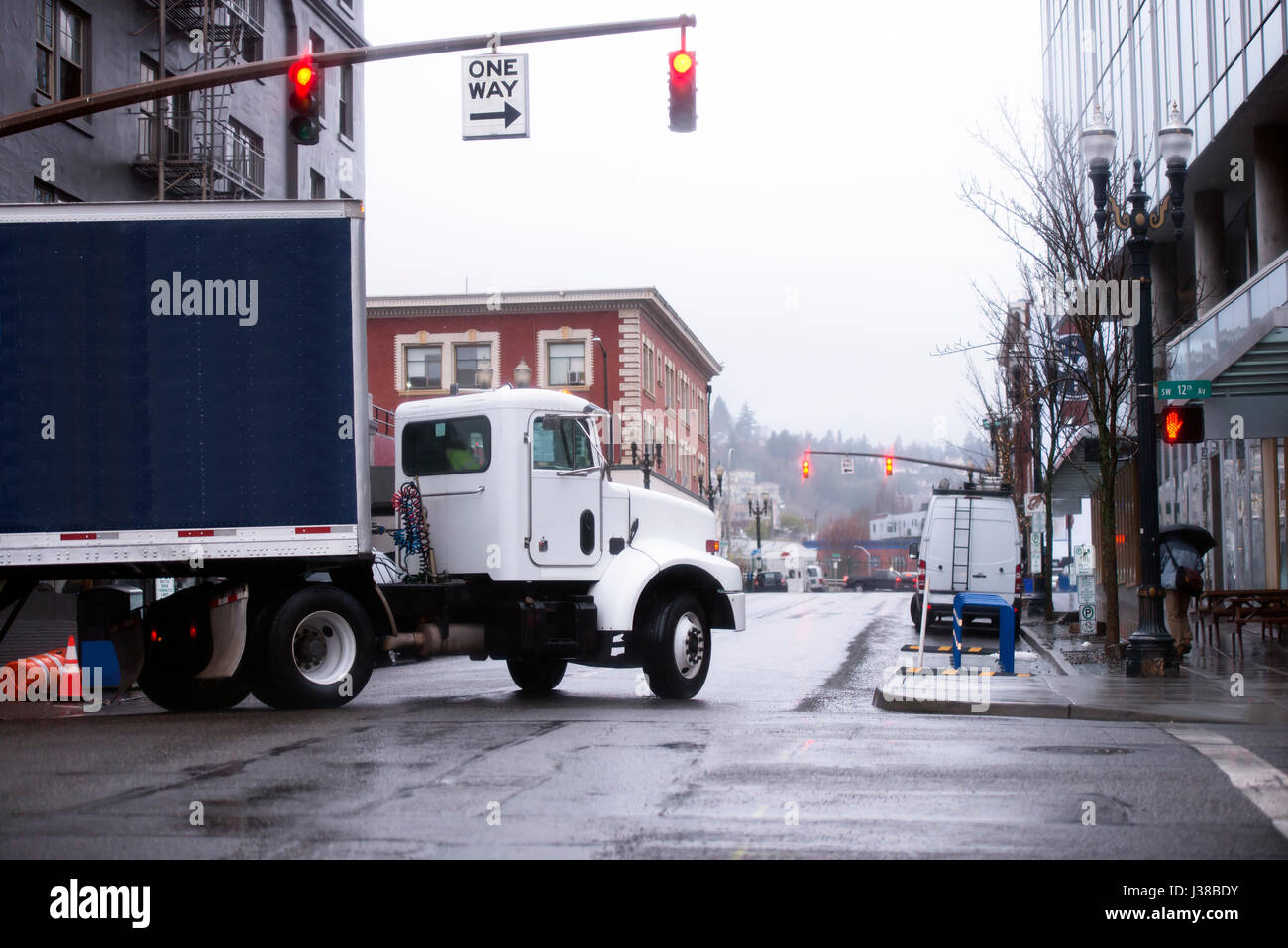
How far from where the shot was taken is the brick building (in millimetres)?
58219

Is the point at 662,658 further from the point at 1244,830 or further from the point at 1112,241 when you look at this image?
the point at 1112,241

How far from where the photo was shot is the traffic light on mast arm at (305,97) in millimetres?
13781

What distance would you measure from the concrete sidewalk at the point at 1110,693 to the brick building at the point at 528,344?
40223mm

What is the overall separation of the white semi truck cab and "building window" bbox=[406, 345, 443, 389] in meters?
44.9

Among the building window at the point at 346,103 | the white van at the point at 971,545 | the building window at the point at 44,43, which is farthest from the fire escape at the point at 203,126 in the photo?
the white van at the point at 971,545

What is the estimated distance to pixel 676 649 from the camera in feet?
47.1

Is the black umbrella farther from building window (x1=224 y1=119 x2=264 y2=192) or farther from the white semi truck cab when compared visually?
building window (x1=224 y1=119 x2=264 y2=192)

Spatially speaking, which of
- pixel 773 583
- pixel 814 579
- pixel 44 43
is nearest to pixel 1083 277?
pixel 44 43

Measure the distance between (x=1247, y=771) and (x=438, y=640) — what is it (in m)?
7.23

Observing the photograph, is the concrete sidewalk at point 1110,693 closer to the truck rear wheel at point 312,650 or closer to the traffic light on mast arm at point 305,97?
the truck rear wheel at point 312,650

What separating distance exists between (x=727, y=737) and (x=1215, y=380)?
11.1 m
